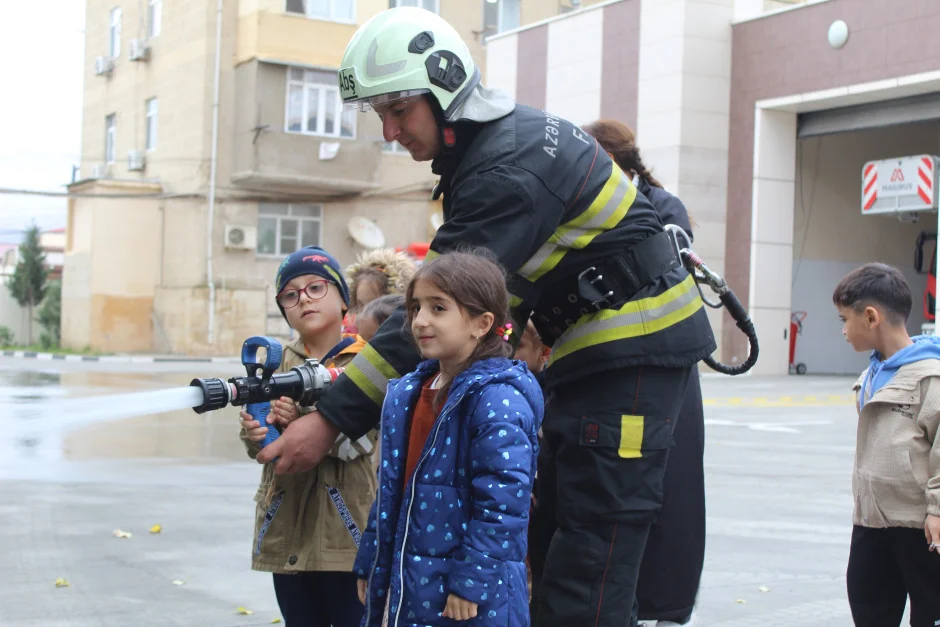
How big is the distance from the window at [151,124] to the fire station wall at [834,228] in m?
16.8

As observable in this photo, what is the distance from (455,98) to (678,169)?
2001 cm

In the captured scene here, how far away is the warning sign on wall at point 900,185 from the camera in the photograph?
19.9m

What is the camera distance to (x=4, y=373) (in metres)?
20.2

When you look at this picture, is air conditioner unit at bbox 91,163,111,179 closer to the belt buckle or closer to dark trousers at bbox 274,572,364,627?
dark trousers at bbox 274,572,364,627

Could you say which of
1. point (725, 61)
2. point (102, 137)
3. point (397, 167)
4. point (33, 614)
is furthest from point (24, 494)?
point (102, 137)

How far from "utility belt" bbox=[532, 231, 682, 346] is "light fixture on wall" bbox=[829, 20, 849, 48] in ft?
62.2

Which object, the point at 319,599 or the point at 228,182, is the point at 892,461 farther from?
the point at 228,182

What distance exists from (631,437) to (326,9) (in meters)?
27.6

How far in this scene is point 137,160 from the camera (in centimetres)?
3131

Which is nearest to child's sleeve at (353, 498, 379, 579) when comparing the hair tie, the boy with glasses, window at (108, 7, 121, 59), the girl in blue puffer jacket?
the girl in blue puffer jacket

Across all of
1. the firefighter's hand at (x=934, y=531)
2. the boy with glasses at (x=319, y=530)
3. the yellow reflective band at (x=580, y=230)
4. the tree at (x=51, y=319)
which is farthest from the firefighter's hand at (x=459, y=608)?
the tree at (x=51, y=319)

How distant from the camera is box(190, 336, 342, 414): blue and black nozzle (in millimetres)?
2879

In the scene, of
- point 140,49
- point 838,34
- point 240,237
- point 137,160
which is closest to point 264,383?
point 838,34

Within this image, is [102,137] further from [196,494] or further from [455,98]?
[455,98]
